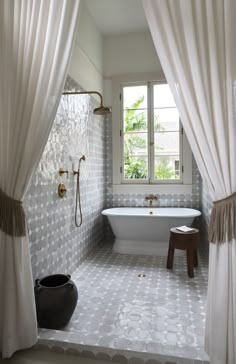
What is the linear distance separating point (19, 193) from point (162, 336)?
4.66ft

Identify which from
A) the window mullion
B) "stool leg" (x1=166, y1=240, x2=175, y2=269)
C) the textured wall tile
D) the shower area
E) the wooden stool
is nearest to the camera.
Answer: the shower area

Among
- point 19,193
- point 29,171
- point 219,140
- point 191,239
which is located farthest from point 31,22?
point 191,239

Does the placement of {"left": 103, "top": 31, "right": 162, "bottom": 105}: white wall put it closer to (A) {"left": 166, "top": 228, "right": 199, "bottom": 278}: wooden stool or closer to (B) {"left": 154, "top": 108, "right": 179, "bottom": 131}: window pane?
(B) {"left": 154, "top": 108, "right": 179, "bottom": 131}: window pane

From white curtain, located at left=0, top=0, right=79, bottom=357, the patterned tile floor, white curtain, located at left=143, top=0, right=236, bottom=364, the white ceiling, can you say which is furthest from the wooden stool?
the white ceiling

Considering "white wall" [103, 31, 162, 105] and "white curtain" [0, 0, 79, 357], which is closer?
"white curtain" [0, 0, 79, 357]

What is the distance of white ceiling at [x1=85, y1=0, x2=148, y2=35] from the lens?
140 inches

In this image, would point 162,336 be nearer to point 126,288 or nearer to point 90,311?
point 90,311

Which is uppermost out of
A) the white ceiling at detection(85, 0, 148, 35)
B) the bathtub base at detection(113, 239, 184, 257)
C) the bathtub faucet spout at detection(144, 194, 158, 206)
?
the white ceiling at detection(85, 0, 148, 35)

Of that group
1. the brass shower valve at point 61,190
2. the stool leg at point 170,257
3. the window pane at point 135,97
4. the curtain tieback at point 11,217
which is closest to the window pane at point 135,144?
the window pane at point 135,97

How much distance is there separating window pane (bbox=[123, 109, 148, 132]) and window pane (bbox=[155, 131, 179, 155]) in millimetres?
299

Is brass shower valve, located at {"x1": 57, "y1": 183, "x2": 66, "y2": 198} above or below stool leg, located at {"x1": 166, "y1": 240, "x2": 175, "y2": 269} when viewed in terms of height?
above

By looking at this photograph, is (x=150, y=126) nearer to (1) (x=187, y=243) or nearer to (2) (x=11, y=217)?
(1) (x=187, y=243)

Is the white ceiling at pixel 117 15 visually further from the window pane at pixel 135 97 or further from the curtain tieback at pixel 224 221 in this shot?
the curtain tieback at pixel 224 221

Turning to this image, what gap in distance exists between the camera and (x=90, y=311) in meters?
2.29
